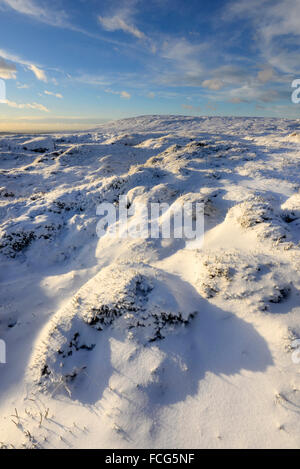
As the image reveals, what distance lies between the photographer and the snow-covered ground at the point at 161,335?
438 centimetres

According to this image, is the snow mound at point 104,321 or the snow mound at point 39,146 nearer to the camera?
the snow mound at point 104,321

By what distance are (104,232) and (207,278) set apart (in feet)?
23.7

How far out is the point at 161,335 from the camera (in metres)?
5.92

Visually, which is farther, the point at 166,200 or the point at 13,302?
the point at 166,200

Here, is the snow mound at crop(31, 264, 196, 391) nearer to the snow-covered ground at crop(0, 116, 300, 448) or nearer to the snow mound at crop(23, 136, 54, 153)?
the snow-covered ground at crop(0, 116, 300, 448)

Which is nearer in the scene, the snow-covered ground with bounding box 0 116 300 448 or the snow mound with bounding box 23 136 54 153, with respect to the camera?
the snow-covered ground with bounding box 0 116 300 448

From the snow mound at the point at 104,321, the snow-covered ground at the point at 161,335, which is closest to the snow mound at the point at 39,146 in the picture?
the snow-covered ground at the point at 161,335

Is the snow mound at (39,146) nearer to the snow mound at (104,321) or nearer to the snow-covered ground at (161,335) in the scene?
the snow-covered ground at (161,335)

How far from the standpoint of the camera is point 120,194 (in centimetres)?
1545

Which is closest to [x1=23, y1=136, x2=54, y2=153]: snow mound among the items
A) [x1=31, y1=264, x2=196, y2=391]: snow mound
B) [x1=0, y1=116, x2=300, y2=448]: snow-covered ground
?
[x1=0, y1=116, x2=300, y2=448]: snow-covered ground

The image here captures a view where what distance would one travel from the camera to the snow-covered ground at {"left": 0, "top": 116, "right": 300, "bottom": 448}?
4383 mm

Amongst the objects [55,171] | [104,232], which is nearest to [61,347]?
[104,232]

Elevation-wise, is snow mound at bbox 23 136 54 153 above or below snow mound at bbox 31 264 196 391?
above

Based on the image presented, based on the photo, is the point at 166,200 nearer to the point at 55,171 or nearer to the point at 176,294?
the point at 176,294
